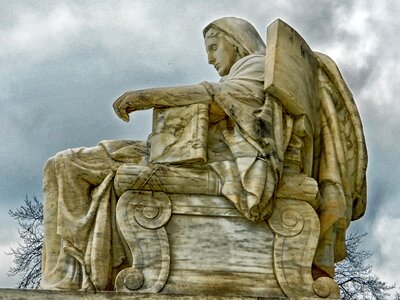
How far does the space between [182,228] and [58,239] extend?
0.98 meters

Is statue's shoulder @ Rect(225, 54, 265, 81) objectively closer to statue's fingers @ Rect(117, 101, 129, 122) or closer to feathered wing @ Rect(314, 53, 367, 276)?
feathered wing @ Rect(314, 53, 367, 276)

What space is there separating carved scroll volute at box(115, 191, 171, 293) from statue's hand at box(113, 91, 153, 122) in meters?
0.71

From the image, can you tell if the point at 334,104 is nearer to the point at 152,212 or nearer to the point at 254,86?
the point at 254,86

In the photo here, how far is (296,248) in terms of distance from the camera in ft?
27.0

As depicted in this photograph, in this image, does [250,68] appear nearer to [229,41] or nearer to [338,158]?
[229,41]

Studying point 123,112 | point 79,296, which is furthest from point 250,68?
point 79,296

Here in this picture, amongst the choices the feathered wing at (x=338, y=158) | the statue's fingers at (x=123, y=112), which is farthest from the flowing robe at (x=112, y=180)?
the feathered wing at (x=338, y=158)

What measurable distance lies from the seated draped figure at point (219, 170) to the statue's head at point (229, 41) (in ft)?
0.91

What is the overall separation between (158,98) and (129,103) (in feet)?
0.75

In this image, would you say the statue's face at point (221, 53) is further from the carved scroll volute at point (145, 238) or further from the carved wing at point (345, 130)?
the carved scroll volute at point (145, 238)

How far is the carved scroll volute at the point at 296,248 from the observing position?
8.08 m

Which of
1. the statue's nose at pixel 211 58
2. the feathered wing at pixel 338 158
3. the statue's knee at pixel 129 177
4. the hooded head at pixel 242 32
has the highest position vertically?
the hooded head at pixel 242 32

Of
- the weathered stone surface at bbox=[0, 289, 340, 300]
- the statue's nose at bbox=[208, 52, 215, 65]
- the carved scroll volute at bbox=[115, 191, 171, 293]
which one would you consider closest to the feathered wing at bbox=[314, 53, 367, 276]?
the statue's nose at bbox=[208, 52, 215, 65]

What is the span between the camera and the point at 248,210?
8.11 metres
